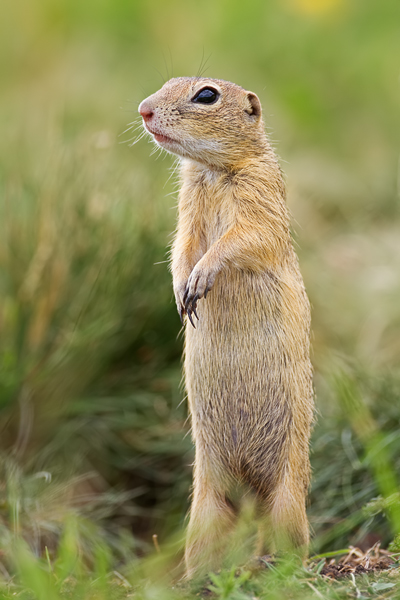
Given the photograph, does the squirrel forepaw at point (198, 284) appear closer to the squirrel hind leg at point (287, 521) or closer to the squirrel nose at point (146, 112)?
the squirrel nose at point (146, 112)

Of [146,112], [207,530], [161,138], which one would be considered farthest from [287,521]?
[146,112]

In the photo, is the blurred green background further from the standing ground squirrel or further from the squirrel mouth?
the squirrel mouth

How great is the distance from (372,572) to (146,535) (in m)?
2.05

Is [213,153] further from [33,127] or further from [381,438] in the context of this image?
[33,127]

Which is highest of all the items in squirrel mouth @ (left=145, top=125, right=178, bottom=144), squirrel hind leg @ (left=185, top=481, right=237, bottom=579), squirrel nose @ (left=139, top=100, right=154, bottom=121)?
squirrel nose @ (left=139, top=100, right=154, bottom=121)

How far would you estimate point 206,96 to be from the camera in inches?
149

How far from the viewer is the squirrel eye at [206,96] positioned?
3.76 metres

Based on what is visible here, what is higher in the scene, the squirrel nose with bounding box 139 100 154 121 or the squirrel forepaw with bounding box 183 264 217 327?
the squirrel nose with bounding box 139 100 154 121

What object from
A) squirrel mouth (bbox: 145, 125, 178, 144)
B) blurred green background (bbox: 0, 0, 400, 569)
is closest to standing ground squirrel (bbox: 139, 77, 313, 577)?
squirrel mouth (bbox: 145, 125, 178, 144)

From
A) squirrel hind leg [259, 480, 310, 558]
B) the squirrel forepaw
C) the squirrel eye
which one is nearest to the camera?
the squirrel forepaw

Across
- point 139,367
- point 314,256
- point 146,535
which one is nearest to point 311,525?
point 146,535

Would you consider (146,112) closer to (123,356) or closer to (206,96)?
(206,96)

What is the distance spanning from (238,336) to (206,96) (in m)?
1.16

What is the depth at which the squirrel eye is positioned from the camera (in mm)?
3763
